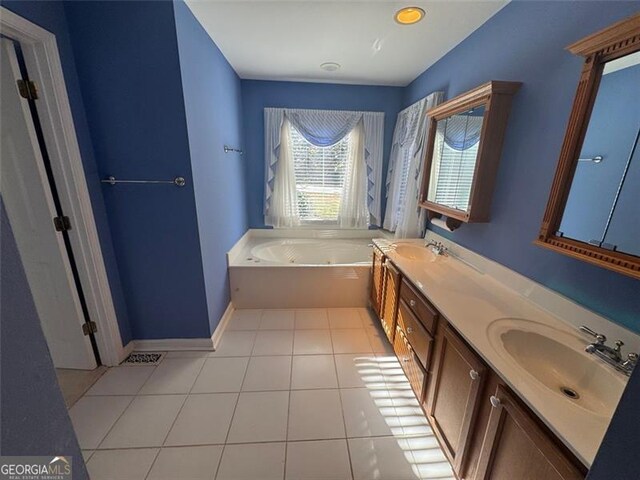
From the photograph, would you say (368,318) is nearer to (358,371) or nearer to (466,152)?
(358,371)

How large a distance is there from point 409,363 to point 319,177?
230cm

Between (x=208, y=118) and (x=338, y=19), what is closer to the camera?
(x=338, y=19)

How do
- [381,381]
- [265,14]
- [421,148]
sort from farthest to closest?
[421,148] < [381,381] < [265,14]

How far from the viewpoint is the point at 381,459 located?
1305mm

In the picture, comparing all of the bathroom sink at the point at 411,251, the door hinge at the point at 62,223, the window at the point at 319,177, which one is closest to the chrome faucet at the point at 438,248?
the bathroom sink at the point at 411,251

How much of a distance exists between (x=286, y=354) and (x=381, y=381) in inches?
28.7

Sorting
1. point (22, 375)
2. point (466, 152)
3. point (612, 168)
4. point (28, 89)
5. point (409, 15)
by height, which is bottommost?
point (22, 375)

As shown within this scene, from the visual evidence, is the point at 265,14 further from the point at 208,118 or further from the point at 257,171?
the point at 257,171

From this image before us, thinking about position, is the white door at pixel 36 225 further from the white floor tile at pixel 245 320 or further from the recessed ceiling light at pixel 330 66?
the recessed ceiling light at pixel 330 66

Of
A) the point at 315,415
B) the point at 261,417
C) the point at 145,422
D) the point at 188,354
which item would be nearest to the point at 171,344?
the point at 188,354

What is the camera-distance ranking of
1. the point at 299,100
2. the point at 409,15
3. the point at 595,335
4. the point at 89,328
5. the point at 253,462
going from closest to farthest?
the point at 595,335 < the point at 253,462 < the point at 409,15 < the point at 89,328 < the point at 299,100

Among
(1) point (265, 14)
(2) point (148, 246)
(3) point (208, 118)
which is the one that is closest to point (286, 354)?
(2) point (148, 246)

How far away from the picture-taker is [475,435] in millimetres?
1038

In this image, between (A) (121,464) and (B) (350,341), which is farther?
(B) (350,341)
